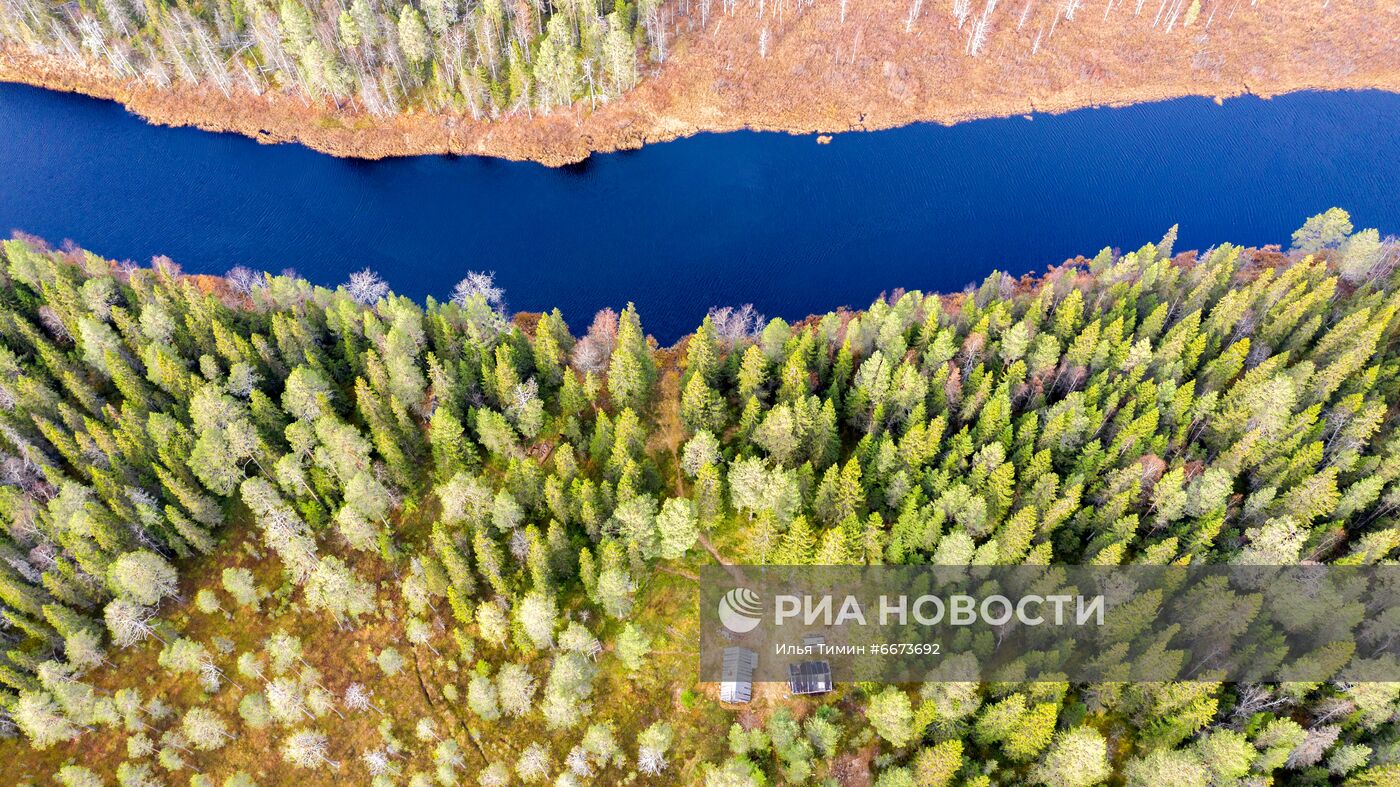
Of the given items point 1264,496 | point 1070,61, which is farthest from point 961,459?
point 1070,61

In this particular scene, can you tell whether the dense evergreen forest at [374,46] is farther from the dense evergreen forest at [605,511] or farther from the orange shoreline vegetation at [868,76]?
the dense evergreen forest at [605,511]

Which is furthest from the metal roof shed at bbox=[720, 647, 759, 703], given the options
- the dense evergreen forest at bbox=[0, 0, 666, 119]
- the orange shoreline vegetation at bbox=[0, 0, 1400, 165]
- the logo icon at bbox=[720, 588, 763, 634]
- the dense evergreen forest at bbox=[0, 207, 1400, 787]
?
the dense evergreen forest at bbox=[0, 0, 666, 119]

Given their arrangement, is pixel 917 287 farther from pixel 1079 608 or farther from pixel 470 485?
pixel 470 485

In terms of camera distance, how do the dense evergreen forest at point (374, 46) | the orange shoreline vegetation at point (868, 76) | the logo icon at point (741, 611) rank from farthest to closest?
the orange shoreline vegetation at point (868, 76) → the dense evergreen forest at point (374, 46) → the logo icon at point (741, 611)

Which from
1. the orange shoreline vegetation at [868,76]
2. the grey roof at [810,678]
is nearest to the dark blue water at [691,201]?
the orange shoreline vegetation at [868,76]

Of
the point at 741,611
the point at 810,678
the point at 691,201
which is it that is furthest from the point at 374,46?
the point at 810,678

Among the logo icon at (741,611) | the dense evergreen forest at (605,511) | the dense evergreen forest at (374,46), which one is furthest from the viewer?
the dense evergreen forest at (374,46)

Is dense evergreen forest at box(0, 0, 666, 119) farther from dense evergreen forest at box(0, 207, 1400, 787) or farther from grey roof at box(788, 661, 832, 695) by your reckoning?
grey roof at box(788, 661, 832, 695)
